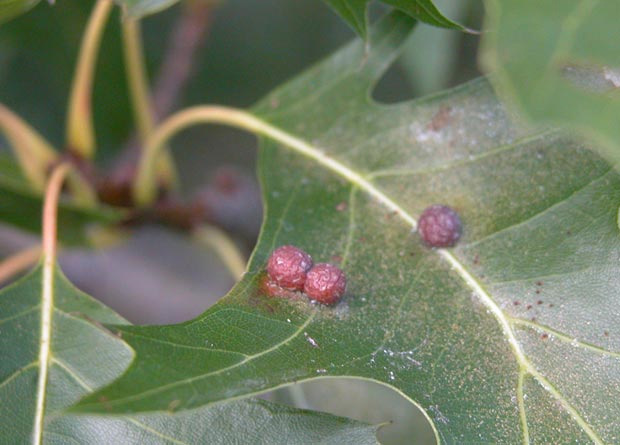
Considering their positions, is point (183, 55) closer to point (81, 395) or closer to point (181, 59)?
point (181, 59)

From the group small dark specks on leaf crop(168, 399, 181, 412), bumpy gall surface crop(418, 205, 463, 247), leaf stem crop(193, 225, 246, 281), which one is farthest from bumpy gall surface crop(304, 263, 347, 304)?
leaf stem crop(193, 225, 246, 281)

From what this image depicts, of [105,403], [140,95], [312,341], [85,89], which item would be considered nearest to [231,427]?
[312,341]

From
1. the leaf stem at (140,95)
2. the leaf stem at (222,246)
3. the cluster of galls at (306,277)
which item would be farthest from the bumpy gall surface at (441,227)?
the leaf stem at (140,95)

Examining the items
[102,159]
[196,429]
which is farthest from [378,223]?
[102,159]

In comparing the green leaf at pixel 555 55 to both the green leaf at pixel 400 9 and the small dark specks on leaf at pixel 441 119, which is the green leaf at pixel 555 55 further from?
the small dark specks on leaf at pixel 441 119

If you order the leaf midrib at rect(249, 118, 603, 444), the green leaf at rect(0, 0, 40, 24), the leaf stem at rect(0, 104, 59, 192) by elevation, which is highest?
the green leaf at rect(0, 0, 40, 24)

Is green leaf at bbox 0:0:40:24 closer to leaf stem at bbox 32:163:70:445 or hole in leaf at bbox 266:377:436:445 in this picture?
leaf stem at bbox 32:163:70:445

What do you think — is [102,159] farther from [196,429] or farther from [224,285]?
[196,429]
